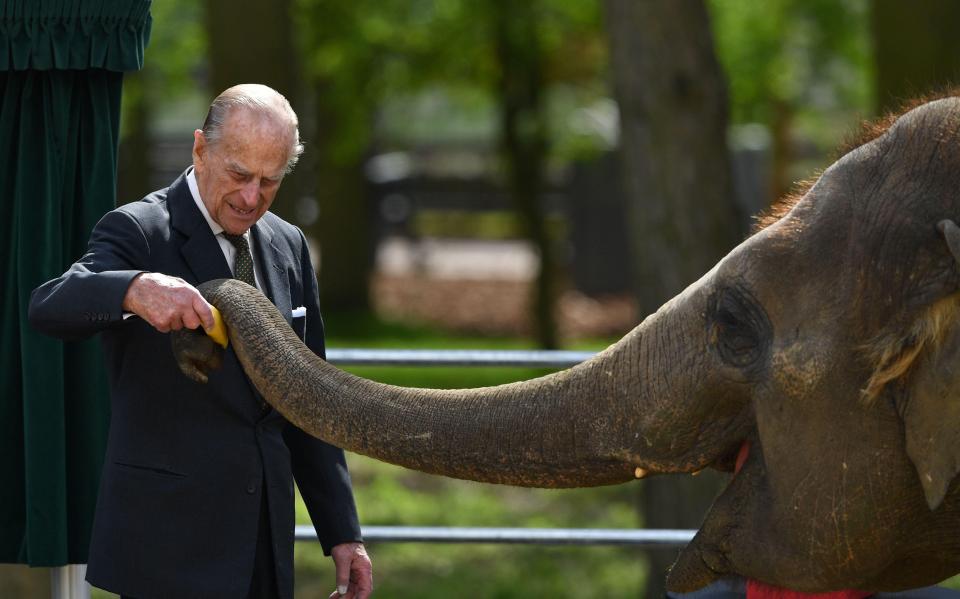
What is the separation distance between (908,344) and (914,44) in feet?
30.3

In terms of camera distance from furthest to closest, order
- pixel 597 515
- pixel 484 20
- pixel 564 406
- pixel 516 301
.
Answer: pixel 516 301, pixel 484 20, pixel 597 515, pixel 564 406

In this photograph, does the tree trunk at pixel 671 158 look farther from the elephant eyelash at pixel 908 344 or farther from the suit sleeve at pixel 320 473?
the elephant eyelash at pixel 908 344

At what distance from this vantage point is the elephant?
11.4ft

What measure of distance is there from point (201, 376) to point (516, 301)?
63.6 feet

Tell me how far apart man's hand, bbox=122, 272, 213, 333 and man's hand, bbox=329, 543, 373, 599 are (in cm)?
101

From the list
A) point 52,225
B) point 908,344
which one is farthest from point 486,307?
point 908,344

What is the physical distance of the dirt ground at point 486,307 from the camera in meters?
21.3

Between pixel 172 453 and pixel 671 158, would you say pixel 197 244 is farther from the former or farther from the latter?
pixel 671 158

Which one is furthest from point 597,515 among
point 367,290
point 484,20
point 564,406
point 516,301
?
point 516,301

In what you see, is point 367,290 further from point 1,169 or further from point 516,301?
point 1,169

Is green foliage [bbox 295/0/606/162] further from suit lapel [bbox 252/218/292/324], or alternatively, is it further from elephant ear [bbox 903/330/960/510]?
elephant ear [bbox 903/330/960/510]

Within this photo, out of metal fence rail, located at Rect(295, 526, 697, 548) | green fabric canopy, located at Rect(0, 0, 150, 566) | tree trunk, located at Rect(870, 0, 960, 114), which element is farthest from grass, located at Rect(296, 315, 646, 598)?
green fabric canopy, located at Rect(0, 0, 150, 566)

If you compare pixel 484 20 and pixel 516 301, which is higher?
pixel 484 20

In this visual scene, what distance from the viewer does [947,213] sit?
3.48 m
